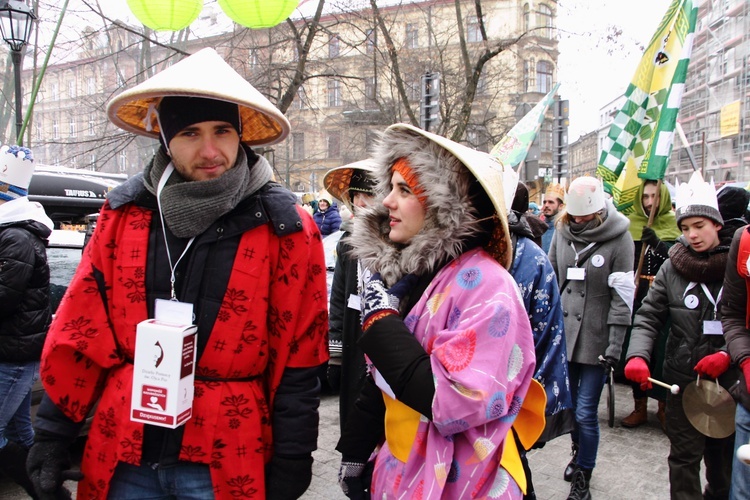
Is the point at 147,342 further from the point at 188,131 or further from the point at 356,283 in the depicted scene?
the point at 356,283

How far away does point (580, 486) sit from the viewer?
4039mm

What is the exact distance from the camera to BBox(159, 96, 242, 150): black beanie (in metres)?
1.96

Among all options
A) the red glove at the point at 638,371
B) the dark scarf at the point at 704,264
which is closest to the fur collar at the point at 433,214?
the red glove at the point at 638,371

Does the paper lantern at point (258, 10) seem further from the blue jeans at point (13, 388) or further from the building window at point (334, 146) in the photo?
the building window at point (334, 146)

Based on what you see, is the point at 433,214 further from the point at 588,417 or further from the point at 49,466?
the point at 588,417

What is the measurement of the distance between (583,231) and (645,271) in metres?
1.80

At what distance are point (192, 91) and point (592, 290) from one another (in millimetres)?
3497

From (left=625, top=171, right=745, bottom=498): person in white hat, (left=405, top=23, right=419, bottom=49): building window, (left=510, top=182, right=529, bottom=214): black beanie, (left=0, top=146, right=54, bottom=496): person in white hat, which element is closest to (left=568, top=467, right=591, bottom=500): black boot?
(left=625, top=171, right=745, bottom=498): person in white hat

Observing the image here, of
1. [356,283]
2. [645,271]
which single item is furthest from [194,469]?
[645,271]

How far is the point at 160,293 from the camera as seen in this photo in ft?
6.30

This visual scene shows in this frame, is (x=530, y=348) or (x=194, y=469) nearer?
(x=530, y=348)

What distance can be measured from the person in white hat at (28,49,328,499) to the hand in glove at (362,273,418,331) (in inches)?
8.2

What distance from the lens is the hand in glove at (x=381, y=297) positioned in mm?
1854

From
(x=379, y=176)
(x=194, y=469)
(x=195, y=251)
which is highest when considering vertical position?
(x=379, y=176)
